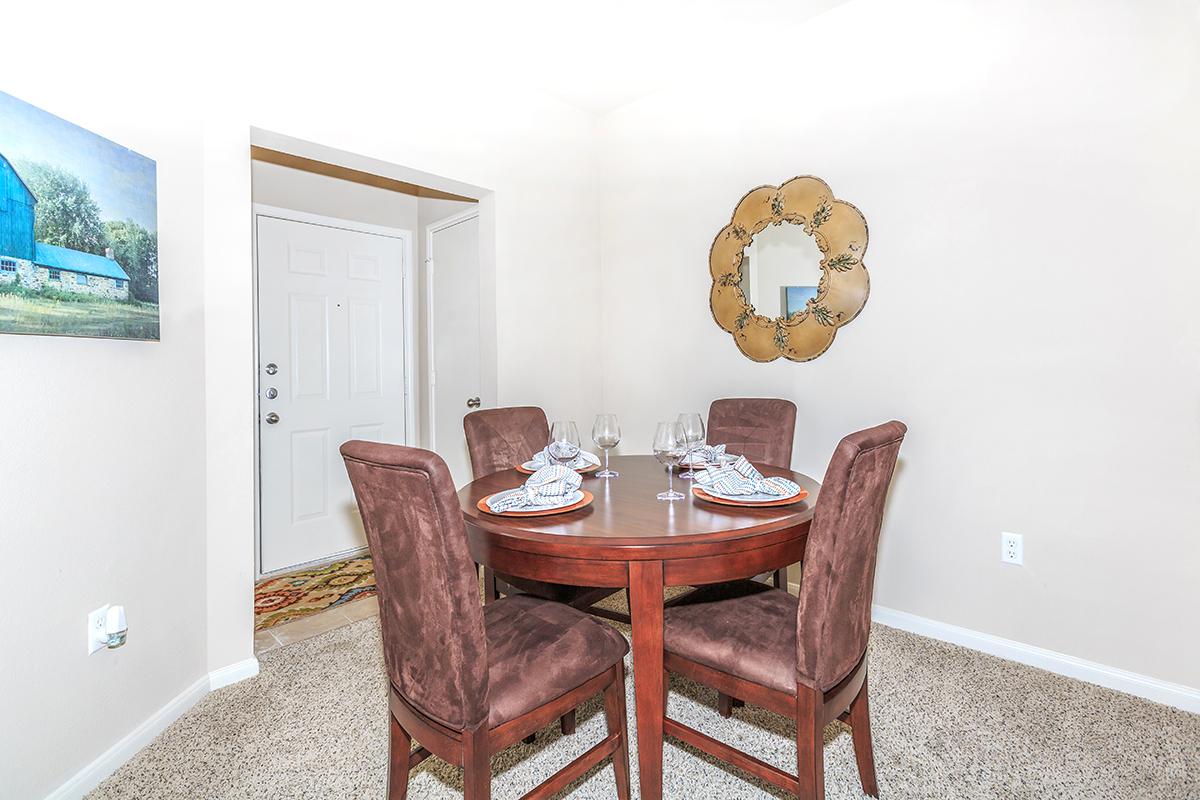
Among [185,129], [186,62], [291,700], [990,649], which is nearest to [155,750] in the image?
[291,700]

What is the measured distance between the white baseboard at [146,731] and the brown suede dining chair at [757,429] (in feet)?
6.77

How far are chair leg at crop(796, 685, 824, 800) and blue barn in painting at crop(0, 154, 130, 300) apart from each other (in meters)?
2.07

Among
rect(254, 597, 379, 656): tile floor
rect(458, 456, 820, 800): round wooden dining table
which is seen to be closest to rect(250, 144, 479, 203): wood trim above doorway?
rect(254, 597, 379, 656): tile floor

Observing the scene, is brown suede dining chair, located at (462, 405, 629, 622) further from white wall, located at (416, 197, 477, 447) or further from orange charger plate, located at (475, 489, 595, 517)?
white wall, located at (416, 197, 477, 447)

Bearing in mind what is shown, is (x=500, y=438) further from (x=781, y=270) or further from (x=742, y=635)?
(x=781, y=270)

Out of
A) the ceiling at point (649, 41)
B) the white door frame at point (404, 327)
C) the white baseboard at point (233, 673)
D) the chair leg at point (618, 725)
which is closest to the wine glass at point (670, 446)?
the chair leg at point (618, 725)

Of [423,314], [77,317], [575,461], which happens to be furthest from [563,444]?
[423,314]

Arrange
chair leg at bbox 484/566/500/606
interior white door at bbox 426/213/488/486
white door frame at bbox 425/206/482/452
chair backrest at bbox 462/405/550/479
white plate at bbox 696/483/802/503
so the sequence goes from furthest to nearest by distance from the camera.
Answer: white door frame at bbox 425/206/482/452 → interior white door at bbox 426/213/488/486 → chair backrest at bbox 462/405/550/479 → chair leg at bbox 484/566/500/606 → white plate at bbox 696/483/802/503

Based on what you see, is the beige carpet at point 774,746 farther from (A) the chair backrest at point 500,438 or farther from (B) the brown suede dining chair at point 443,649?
(A) the chair backrest at point 500,438

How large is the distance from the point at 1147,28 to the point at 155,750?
3.87 m

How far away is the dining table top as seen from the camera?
1320 mm

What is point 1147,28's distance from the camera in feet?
6.29

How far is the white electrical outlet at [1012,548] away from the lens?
7.25 feet

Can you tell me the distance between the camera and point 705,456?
78.5 inches
